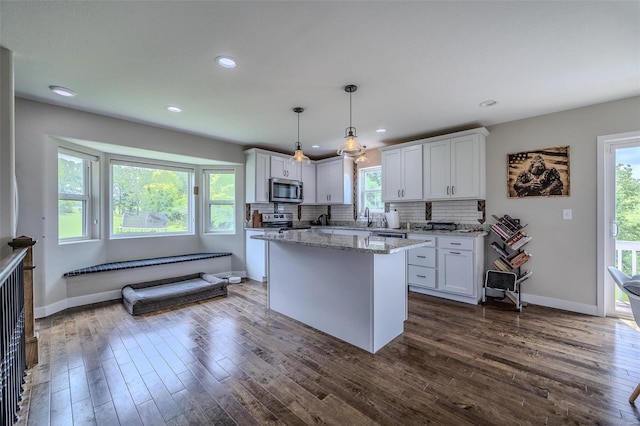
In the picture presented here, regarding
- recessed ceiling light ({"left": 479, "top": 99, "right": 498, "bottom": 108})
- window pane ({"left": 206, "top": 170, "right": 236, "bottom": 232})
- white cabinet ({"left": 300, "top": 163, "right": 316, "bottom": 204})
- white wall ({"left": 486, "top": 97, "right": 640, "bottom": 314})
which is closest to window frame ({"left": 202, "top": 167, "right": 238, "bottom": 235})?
window pane ({"left": 206, "top": 170, "right": 236, "bottom": 232})

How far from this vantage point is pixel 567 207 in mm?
3385

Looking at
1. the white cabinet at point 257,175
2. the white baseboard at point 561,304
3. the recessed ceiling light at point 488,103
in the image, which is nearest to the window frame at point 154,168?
the white cabinet at point 257,175

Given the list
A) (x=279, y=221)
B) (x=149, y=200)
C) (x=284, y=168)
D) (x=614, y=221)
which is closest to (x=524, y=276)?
(x=614, y=221)

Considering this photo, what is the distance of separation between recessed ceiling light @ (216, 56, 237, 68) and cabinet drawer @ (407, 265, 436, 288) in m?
3.55

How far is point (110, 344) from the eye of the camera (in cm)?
255

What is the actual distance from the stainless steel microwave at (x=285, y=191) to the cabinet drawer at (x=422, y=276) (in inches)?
102

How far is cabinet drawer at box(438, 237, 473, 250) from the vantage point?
12.0ft

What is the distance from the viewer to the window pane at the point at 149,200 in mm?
4297

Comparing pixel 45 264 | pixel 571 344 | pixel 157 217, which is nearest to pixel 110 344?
pixel 45 264

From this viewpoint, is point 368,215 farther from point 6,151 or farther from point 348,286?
point 6,151

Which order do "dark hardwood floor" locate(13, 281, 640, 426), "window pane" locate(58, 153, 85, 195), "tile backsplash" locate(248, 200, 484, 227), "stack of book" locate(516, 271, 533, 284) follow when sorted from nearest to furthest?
1. "dark hardwood floor" locate(13, 281, 640, 426)
2. "stack of book" locate(516, 271, 533, 284)
3. "window pane" locate(58, 153, 85, 195)
4. "tile backsplash" locate(248, 200, 484, 227)

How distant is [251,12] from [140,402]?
2597 millimetres

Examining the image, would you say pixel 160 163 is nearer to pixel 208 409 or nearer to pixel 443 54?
pixel 208 409

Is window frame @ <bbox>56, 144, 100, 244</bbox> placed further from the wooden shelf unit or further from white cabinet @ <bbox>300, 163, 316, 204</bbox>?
the wooden shelf unit
